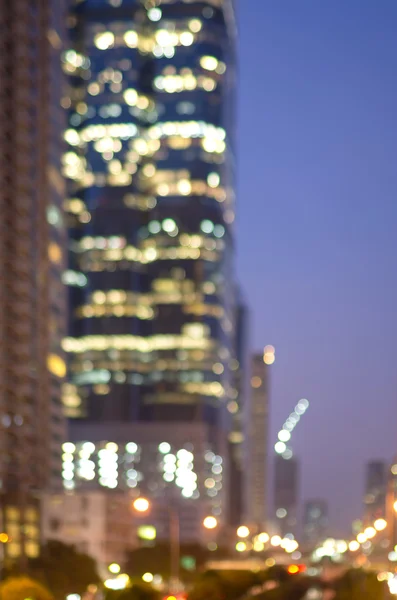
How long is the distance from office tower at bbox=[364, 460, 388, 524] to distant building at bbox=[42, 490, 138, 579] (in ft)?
71.7

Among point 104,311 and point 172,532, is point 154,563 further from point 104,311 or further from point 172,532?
point 104,311

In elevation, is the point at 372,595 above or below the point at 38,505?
above

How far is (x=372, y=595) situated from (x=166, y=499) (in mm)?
136583

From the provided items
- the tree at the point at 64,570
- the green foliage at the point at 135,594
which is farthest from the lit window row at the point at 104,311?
the green foliage at the point at 135,594

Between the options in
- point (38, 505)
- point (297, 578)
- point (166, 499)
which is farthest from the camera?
point (166, 499)

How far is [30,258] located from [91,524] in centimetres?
2447

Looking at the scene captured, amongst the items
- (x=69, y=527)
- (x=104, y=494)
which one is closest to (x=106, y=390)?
(x=104, y=494)

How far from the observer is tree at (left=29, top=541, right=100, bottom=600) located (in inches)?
3128

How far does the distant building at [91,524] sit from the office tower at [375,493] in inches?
860

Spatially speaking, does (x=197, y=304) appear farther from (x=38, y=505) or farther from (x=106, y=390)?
(x=38, y=505)

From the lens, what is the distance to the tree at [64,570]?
7945 centimetres

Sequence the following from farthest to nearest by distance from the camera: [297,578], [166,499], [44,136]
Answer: [166,499] < [44,136] < [297,578]

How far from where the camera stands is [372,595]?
53.4 m

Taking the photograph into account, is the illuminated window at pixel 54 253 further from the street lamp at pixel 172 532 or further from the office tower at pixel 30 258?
the street lamp at pixel 172 532
